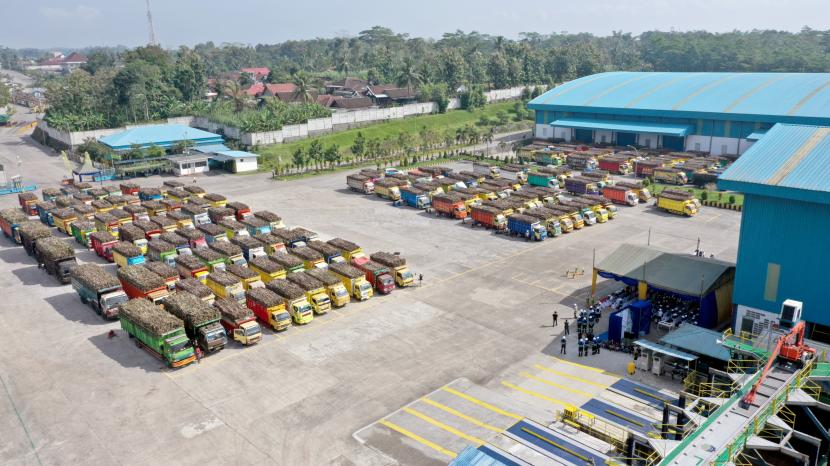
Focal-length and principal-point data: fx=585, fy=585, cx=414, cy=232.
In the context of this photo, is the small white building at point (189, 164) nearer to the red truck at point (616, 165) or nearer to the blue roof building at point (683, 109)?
the blue roof building at point (683, 109)

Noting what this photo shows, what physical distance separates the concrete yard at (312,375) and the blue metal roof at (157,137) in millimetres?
44682

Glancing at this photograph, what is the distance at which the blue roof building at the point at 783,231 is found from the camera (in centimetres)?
3172

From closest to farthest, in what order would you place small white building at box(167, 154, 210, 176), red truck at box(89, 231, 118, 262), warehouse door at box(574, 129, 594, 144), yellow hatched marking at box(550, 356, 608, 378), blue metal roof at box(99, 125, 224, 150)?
yellow hatched marking at box(550, 356, 608, 378) < red truck at box(89, 231, 118, 262) < small white building at box(167, 154, 210, 176) < blue metal roof at box(99, 125, 224, 150) < warehouse door at box(574, 129, 594, 144)

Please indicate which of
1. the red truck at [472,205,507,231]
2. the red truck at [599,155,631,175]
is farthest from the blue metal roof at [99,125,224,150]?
the red truck at [599,155,631,175]

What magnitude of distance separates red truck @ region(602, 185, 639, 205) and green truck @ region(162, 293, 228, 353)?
48.4m

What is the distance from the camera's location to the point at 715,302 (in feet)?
122

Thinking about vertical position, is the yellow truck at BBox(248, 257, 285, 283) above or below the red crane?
below

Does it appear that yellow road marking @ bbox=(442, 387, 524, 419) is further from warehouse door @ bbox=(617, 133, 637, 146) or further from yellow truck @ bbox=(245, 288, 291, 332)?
warehouse door @ bbox=(617, 133, 637, 146)

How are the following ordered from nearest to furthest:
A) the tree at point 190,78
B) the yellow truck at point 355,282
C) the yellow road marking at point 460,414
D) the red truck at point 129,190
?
the yellow road marking at point 460,414 < the yellow truck at point 355,282 < the red truck at point 129,190 < the tree at point 190,78

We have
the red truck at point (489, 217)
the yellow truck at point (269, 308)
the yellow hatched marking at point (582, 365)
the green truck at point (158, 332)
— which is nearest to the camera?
the yellow hatched marking at point (582, 365)

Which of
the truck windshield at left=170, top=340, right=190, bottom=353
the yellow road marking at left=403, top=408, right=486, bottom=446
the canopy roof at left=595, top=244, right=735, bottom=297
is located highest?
the canopy roof at left=595, top=244, right=735, bottom=297

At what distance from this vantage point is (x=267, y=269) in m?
42.9

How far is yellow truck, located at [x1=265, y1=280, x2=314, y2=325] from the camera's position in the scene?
38.3 m

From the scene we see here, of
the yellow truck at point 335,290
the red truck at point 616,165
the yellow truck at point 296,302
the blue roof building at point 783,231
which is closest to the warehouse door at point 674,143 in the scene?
the red truck at point 616,165
